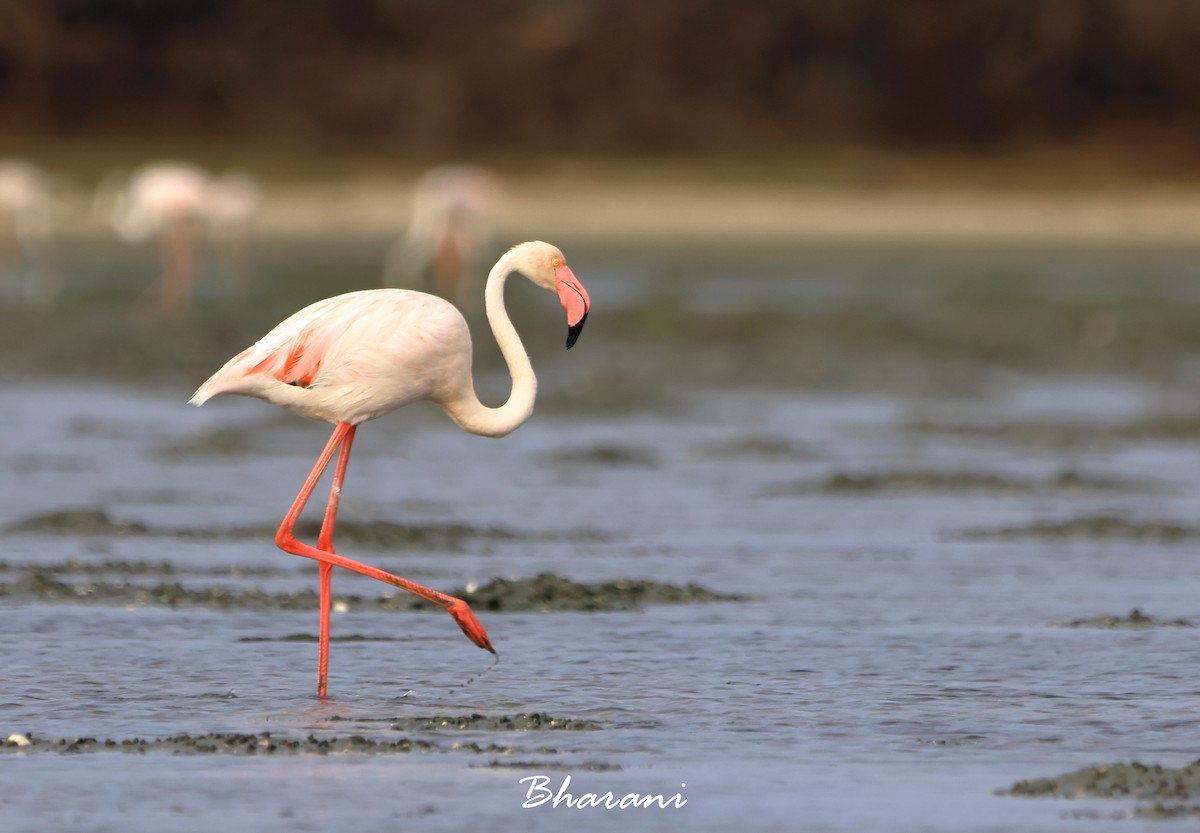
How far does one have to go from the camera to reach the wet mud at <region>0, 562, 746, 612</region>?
883cm

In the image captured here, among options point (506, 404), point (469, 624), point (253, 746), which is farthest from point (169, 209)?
point (253, 746)

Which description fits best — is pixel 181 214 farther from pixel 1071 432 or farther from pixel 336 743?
pixel 336 743

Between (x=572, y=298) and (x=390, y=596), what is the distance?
188 centimetres

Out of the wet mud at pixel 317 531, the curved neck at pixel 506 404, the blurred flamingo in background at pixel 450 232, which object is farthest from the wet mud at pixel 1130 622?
the blurred flamingo in background at pixel 450 232

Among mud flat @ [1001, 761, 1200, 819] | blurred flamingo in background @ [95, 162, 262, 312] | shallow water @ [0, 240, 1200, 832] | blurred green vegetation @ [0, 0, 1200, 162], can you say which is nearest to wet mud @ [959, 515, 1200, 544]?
shallow water @ [0, 240, 1200, 832]

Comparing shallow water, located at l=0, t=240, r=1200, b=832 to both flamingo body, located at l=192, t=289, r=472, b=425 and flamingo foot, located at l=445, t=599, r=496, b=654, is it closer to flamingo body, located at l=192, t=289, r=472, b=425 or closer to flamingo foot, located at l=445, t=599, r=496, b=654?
flamingo foot, located at l=445, t=599, r=496, b=654

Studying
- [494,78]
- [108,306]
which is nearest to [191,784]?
[108,306]

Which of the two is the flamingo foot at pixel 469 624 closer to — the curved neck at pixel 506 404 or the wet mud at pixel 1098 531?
the curved neck at pixel 506 404

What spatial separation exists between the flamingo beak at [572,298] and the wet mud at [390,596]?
131cm

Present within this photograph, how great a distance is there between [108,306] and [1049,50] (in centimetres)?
3520

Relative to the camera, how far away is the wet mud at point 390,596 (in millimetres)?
8828

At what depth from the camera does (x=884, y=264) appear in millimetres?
37094

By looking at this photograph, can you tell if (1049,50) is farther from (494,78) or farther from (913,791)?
(913,791)

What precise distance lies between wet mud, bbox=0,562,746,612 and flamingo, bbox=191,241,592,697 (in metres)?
1.01
